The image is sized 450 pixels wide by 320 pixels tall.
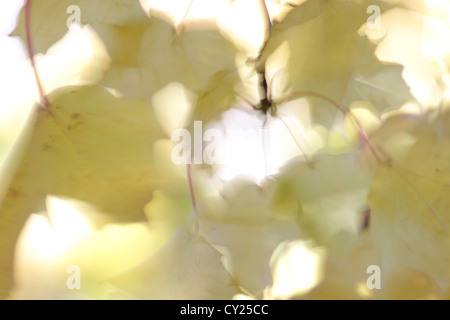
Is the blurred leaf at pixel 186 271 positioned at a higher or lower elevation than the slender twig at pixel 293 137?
lower

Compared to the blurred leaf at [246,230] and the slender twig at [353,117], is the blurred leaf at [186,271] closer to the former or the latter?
the blurred leaf at [246,230]

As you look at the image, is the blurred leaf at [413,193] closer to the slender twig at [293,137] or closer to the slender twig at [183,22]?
the slender twig at [293,137]

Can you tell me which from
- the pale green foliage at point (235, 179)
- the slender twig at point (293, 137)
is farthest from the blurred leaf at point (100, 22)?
the slender twig at point (293, 137)

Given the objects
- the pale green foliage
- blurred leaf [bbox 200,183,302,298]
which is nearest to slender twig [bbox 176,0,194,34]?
the pale green foliage

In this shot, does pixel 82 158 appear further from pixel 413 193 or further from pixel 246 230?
pixel 413 193

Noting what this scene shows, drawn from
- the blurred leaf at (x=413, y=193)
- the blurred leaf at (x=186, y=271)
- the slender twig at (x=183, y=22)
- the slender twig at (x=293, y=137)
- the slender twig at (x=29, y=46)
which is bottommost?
the blurred leaf at (x=186, y=271)

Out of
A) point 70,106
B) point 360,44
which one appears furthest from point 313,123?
point 70,106
